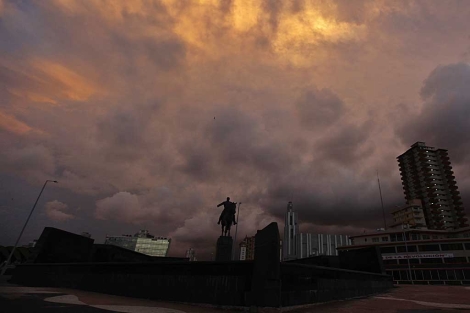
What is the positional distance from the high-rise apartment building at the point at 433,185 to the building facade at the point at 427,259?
57.7 metres

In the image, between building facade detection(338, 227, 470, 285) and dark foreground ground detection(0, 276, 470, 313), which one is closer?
dark foreground ground detection(0, 276, 470, 313)

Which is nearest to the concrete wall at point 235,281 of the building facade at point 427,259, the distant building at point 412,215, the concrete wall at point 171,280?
the concrete wall at point 171,280

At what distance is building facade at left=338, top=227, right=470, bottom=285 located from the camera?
5369 centimetres

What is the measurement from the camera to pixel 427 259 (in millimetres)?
57000

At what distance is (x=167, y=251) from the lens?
516 ft

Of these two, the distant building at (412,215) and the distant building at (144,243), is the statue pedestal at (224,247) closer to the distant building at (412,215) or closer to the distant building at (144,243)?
the distant building at (412,215)

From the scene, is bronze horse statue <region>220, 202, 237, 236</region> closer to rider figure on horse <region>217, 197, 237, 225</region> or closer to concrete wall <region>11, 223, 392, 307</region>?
rider figure on horse <region>217, 197, 237, 225</region>

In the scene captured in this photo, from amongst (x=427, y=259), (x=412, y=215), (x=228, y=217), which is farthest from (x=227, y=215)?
(x=412, y=215)

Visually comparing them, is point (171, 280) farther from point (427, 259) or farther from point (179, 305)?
point (427, 259)

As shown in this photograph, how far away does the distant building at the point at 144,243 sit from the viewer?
154m

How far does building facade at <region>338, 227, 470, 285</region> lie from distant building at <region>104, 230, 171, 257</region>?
129m

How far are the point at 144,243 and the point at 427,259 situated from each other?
143554mm

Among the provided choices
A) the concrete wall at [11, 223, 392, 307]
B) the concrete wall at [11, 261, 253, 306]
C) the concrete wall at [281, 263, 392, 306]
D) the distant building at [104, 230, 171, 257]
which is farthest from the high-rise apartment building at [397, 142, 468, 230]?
the distant building at [104, 230, 171, 257]

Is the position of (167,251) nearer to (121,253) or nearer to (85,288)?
(121,253)
